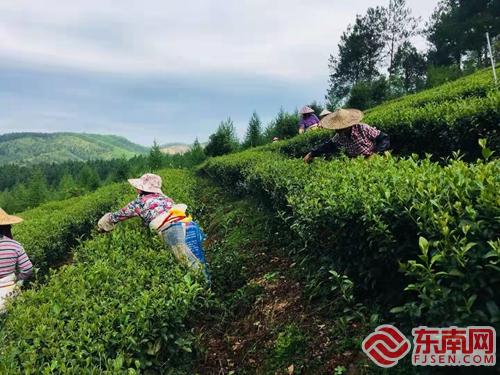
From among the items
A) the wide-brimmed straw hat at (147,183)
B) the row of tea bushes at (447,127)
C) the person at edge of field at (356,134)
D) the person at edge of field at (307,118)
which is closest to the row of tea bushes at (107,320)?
the wide-brimmed straw hat at (147,183)

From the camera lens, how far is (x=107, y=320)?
134 inches

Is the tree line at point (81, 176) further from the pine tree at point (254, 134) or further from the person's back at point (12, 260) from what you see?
the person's back at point (12, 260)

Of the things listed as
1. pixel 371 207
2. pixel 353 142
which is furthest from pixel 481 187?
pixel 353 142

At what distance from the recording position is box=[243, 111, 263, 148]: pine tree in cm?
2683

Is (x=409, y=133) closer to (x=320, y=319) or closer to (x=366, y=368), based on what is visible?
(x=320, y=319)

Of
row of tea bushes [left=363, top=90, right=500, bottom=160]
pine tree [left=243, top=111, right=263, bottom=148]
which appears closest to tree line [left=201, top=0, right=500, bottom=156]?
pine tree [left=243, top=111, right=263, bottom=148]

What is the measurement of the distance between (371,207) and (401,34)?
46038 mm

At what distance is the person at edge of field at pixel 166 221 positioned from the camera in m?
5.33

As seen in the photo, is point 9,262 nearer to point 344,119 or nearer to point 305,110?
point 344,119

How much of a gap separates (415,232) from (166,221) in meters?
3.36

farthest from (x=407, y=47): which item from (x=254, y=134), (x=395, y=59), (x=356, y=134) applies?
(x=356, y=134)

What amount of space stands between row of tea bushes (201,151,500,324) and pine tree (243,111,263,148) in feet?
71.6

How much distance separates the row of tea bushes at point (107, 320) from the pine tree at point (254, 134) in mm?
22255

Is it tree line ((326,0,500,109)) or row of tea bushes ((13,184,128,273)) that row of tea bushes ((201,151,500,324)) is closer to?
row of tea bushes ((13,184,128,273))
